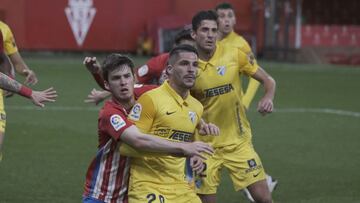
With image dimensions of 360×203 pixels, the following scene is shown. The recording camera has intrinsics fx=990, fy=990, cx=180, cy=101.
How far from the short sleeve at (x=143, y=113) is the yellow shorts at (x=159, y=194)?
0.54 meters

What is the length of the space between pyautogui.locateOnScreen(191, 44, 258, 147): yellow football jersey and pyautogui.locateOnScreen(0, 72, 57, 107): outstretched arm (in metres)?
1.77

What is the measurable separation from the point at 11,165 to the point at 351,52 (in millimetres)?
20266

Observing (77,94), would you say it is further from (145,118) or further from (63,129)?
(145,118)

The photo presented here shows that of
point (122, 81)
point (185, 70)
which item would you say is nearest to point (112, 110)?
point (122, 81)

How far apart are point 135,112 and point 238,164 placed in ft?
8.73

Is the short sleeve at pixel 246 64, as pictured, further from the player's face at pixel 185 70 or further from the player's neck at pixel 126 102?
the player's neck at pixel 126 102

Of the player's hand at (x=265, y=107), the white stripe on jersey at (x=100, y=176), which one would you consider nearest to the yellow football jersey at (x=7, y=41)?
the player's hand at (x=265, y=107)

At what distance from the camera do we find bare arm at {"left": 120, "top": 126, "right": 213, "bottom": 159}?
325 inches

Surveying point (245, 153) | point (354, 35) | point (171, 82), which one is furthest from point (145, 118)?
point (354, 35)

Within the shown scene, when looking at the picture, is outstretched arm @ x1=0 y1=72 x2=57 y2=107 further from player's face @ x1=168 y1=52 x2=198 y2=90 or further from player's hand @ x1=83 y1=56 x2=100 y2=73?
player's face @ x1=168 y1=52 x2=198 y2=90

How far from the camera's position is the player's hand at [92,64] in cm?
902

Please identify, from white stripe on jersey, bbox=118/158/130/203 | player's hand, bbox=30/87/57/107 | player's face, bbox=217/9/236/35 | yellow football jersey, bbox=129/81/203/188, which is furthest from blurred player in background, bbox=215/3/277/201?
white stripe on jersey, bbox=118/158/130/203

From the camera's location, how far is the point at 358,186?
46.1 feet

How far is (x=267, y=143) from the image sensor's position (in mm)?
18000
